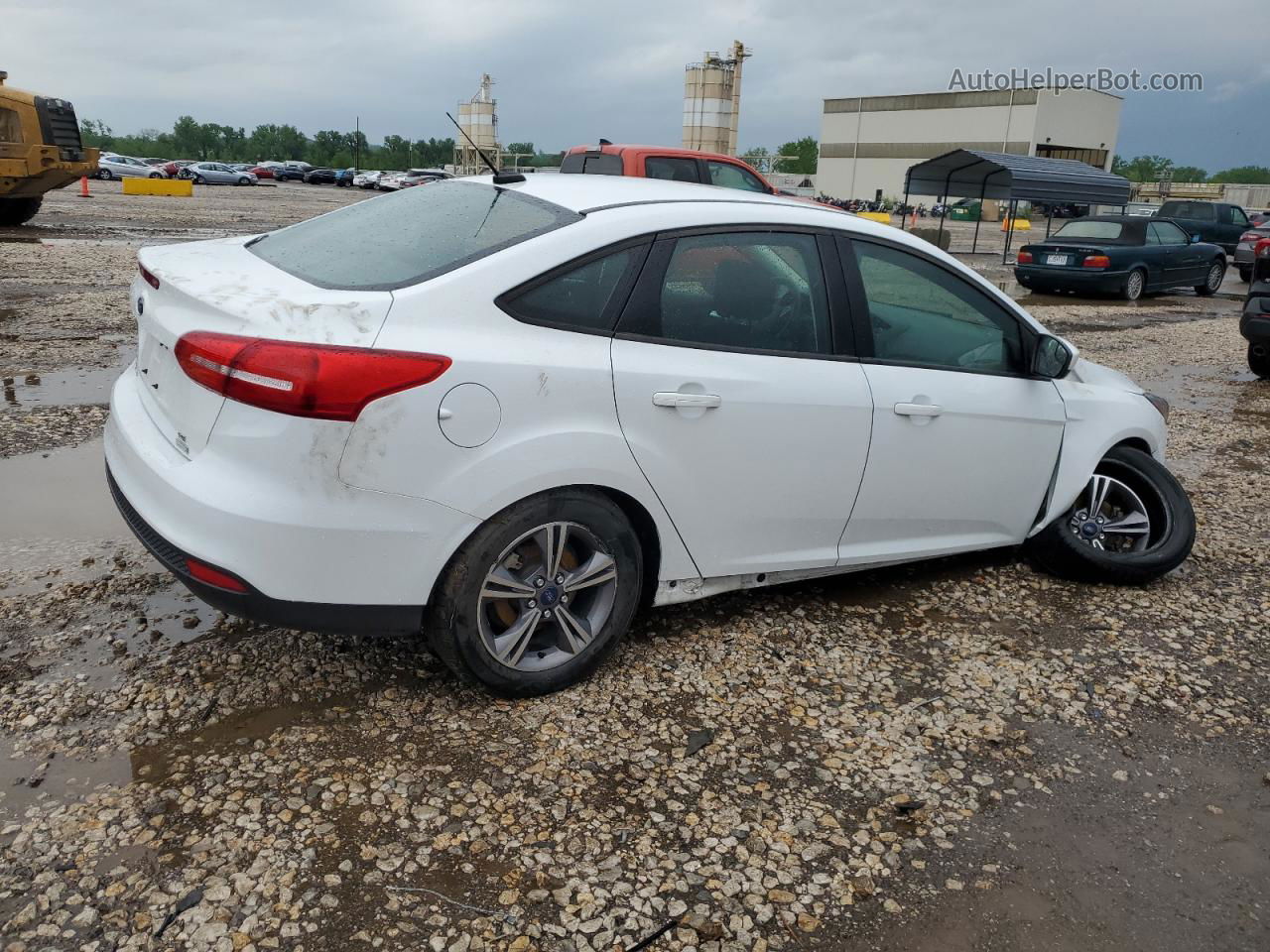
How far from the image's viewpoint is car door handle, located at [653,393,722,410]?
10.5ft

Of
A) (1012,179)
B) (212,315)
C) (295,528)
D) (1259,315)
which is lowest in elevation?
(1259,315)

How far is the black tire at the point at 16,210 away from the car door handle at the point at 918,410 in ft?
70.5

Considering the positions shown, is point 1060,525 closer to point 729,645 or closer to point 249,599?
point 729,645

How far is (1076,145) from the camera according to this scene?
81.3 metres

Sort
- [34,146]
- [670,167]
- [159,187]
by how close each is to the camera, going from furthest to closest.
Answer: [159,187] → [34,146] → [670,167]

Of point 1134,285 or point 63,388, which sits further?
point 1134,285

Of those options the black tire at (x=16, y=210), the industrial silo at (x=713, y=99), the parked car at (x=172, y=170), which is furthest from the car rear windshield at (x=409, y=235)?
the industrial silo at (x=713, y=99)

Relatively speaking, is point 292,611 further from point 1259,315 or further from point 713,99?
point 713,99

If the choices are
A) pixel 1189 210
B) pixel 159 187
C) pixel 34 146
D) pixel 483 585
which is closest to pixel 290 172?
pixel 159 187

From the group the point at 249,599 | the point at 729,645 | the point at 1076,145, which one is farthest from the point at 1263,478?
the point at 1076,145

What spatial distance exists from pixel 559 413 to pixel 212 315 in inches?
41.2

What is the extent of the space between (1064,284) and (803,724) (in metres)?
16.0

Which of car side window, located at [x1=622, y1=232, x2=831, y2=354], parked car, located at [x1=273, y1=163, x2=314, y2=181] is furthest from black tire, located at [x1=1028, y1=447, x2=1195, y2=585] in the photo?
parked car, located at [x1=273, y1=163, x2=314, y2=181]

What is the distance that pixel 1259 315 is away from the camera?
9.70m
